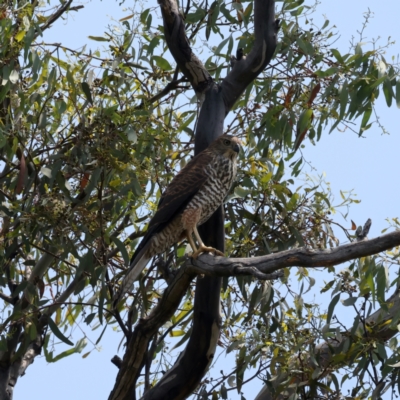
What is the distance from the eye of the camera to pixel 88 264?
3.86 metres

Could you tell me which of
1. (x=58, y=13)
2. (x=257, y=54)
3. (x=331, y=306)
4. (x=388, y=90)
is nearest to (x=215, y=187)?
(x=257, y=54)

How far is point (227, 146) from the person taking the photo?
4.15 meters

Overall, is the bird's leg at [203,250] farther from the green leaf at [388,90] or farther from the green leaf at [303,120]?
the green leaf at [388,90]

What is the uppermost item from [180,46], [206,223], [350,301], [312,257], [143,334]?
[180,46]

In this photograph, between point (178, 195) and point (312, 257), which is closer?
point (312, 257)

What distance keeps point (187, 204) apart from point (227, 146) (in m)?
0.41

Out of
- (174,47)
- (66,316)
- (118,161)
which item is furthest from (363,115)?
(66,316)

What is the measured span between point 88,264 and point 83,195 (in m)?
0.32

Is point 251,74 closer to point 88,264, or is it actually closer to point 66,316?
point 88,264

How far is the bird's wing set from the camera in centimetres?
385

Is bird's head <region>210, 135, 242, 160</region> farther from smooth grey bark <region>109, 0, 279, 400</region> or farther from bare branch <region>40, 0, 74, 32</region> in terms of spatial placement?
bare branch <region>40, 0, 74, 32</region>

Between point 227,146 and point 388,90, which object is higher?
point 227,146

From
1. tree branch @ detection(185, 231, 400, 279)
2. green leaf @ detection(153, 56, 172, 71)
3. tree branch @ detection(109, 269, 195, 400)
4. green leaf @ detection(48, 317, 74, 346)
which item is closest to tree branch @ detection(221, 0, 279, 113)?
green leaf @ detection(153, 56, 172, 71)

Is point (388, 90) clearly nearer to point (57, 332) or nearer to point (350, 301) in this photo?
point (350, 301)
